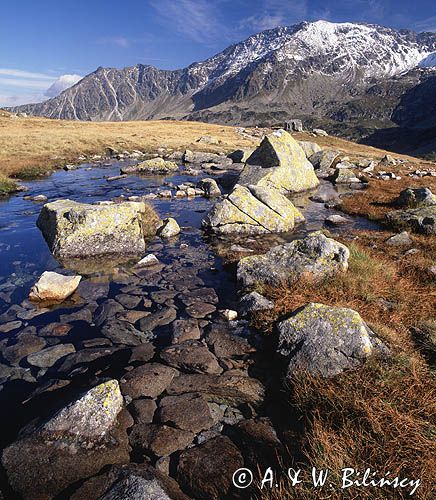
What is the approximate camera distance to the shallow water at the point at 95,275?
284 inches

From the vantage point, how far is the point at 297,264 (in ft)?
34.2

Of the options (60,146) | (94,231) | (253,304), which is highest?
(60,146)

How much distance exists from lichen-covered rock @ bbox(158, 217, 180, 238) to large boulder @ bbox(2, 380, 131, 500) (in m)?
10.6

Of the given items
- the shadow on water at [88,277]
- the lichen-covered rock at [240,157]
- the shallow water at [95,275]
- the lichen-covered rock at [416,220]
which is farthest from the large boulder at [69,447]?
the lichen-covered rock at [240,157]

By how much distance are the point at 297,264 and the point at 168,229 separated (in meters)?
7.63

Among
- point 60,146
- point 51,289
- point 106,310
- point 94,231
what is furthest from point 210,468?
point 60,146

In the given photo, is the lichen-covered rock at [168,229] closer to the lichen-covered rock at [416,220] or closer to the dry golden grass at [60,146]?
the lichen-covered rock at [416,220]

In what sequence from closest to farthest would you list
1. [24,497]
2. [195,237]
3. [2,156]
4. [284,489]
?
[284,489]
[24,497]
[195,237]
[2,156]

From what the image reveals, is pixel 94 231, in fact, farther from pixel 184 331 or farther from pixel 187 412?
pixel 187 412

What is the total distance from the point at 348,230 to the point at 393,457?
14.3 metres

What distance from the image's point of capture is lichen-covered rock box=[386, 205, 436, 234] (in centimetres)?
1561

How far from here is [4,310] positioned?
964 cm

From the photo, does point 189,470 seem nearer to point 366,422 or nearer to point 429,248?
point 366,422

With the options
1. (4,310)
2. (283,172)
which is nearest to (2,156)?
(283,172)
